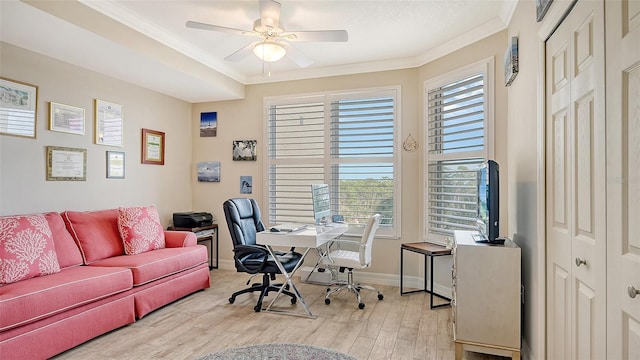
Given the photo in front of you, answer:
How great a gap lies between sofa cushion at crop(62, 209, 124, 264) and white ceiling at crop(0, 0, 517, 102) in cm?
152

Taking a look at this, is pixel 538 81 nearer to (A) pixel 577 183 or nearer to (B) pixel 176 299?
(A) pixel 577 183

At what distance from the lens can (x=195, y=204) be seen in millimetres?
5203

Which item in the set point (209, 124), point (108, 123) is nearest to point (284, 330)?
point (108, 123)

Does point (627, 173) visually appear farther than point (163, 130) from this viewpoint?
No

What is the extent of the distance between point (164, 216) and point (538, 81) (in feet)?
14.6

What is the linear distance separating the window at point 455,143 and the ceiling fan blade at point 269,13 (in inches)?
77.2

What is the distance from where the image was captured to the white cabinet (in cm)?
231

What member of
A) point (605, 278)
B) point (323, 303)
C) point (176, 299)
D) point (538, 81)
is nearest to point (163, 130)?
point (176, 299)

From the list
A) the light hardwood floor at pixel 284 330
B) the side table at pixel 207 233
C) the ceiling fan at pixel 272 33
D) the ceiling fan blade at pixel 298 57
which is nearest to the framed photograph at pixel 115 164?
the side table at pixel 207 233

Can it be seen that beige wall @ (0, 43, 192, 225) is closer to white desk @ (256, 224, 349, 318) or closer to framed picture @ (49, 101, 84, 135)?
framed picture @ (49, 101, 84, 135)

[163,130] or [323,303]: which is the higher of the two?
[163,130]

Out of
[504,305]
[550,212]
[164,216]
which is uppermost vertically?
[550,212]

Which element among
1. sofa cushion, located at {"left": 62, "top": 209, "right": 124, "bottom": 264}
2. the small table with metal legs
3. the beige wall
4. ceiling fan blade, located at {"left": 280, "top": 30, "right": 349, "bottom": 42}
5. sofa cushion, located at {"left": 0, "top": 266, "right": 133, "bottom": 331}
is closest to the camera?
sofa cushion, located at {"left": 0, "top": 266, "right": 133, "bottom": 331}

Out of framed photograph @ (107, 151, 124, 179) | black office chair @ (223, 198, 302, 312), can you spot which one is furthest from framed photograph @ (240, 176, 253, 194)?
framed photograph @ (107, 151, 124, 179)
